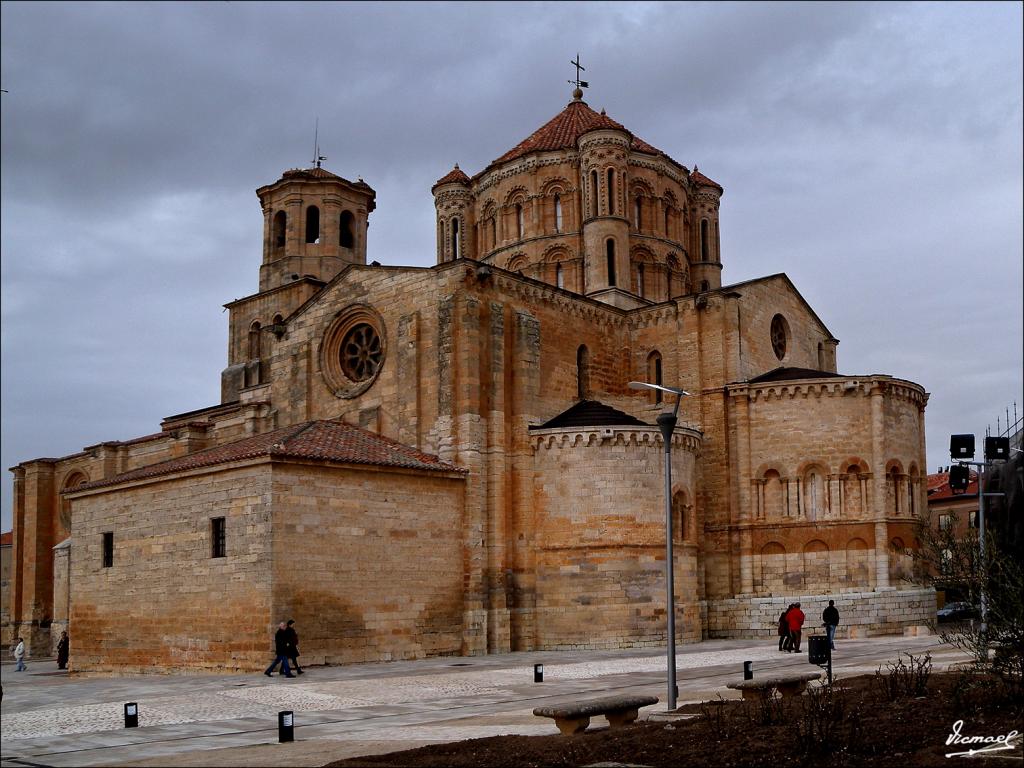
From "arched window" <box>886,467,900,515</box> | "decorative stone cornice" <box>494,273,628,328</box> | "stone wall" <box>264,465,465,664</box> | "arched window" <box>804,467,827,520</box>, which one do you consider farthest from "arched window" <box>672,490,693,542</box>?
"decorative stone cornice" <box>494,273,628,328</box>

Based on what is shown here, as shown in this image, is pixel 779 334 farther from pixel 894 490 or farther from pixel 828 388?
pixel 894 490

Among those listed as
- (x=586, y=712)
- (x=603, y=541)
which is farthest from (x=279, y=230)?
(x=586, y=712)

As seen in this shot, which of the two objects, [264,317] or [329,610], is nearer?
[329,610]

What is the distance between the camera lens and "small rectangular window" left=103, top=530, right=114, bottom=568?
29750 millimetres

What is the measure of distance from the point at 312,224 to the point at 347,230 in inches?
55.8

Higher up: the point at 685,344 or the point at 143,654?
the point at 685,344

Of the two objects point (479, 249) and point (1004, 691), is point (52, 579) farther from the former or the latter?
point (1004, 691)

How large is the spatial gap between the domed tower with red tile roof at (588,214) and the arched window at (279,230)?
20.8 feet

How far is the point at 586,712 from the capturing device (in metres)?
12.9

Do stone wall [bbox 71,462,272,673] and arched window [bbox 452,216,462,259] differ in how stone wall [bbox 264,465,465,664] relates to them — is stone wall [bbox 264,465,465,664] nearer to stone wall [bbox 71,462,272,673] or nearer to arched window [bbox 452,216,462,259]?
stone wall [bbox 71,462,272,673]

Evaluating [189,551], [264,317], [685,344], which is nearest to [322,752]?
[189,551]

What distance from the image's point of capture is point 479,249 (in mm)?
42938

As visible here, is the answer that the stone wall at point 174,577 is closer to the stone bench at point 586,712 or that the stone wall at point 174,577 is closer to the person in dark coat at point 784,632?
the person in dark coat at point 784,632

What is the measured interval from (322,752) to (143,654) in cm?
1729
